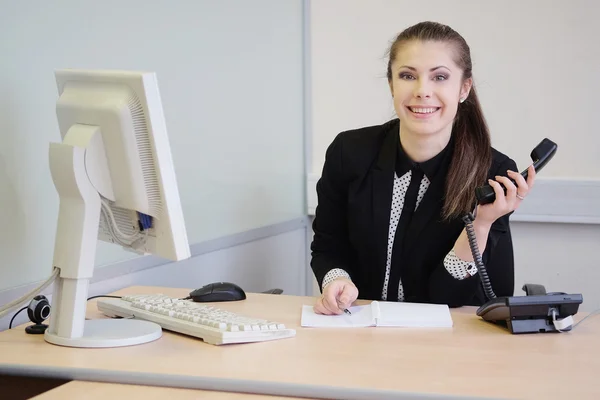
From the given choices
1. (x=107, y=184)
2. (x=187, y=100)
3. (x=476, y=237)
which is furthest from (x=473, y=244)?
(x=187, y=100)

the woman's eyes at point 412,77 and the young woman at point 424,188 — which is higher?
the woman's eyes at point 412,77

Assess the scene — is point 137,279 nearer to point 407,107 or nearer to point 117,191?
point 117,191

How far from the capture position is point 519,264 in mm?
2846

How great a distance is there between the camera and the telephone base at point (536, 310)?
5.16 feet

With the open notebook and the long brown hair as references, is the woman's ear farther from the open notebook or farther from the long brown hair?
the open notebook

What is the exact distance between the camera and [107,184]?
1.44 meters

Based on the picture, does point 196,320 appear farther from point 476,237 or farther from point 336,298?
point 476,237

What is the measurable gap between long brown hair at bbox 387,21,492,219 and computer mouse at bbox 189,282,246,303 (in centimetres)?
57

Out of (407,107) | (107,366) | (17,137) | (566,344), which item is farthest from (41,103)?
(566,344)

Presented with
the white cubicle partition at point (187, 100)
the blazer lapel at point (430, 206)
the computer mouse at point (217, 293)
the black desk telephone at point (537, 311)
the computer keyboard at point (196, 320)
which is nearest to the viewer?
Answer: the computer keyboard at point (196, 320)

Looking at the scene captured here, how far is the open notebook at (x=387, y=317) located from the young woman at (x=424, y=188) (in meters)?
0.12

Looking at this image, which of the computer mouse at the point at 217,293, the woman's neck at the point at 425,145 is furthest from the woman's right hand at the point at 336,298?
the woman's neck at the point at 425,145

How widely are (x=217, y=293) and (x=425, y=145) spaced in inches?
26.4

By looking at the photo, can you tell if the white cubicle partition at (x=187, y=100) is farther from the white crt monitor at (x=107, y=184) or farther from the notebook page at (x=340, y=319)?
the notebook page at (x=340, y=319)
